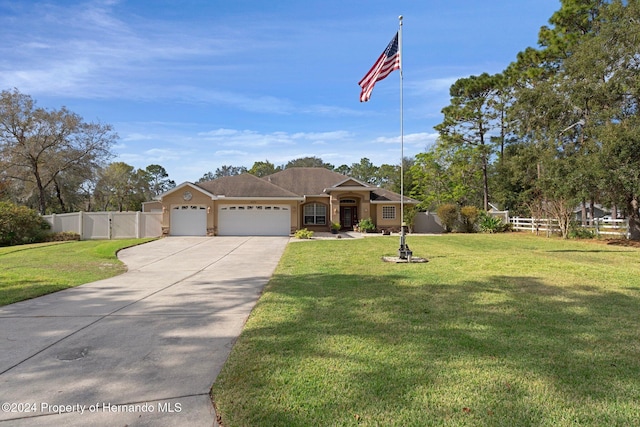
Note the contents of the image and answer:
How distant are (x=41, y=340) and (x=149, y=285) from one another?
377 cm

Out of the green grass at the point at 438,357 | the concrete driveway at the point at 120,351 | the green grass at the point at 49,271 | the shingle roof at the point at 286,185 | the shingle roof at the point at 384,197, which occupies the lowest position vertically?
the concrete driveway at the point at 120,351

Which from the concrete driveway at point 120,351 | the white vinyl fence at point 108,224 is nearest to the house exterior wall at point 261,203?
the white vinyl fence at point 108,224

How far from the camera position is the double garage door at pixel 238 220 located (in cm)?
2419

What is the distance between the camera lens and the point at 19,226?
2002 centimetres

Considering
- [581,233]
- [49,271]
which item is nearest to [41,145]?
[49,271]

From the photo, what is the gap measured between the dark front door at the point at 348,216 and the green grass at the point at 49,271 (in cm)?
1694

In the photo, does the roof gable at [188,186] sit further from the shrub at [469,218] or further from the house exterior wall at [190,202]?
the shrub at [469,218]

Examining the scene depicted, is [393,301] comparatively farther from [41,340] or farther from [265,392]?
[41,340]

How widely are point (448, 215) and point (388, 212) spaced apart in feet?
15.0

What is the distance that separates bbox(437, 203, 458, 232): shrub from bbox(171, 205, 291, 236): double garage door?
38.8 feet

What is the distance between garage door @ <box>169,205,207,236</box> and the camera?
950 inches

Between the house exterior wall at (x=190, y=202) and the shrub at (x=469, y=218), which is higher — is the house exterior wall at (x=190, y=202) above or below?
above

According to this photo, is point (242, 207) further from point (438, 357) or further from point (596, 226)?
point (438, 357)

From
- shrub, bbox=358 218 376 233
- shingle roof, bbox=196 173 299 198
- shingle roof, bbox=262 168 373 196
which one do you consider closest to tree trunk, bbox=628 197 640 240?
shrub, bbox=358 218 376 233
